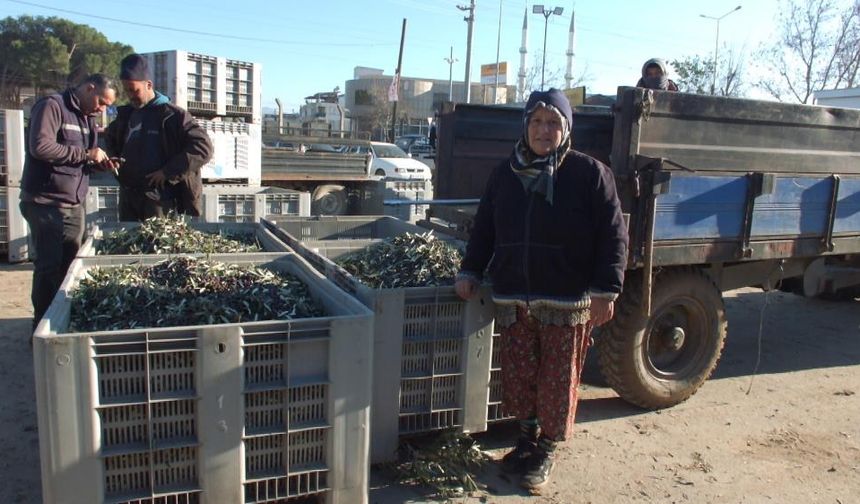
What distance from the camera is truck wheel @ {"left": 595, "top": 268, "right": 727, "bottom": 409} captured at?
4.36 m

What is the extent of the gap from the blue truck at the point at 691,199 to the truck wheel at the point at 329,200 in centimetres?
708

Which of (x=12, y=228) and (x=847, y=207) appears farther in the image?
(x=12, y=228)

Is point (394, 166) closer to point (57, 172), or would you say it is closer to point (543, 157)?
point (57, 172)

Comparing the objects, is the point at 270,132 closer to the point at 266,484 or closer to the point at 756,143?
the point at 756,143

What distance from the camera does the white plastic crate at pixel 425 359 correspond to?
3410 mm

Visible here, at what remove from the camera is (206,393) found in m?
2.69

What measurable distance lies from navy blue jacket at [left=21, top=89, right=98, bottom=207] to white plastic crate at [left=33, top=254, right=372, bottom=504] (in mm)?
1900

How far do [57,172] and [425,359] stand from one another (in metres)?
2.99

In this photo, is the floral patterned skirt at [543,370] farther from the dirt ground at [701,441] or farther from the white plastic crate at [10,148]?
the white plastic crate at [10,148]

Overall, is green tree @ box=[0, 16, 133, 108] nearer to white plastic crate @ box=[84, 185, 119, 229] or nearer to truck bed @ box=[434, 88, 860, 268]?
white plastic crate @ box=[84, 185, 119, 229]

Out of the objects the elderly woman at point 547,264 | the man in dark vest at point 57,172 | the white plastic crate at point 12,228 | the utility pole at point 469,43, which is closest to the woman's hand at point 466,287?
the elderly woman at point 547,264

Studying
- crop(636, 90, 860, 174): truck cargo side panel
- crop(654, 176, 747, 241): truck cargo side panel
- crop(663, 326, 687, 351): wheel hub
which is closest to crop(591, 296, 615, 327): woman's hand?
crop(654, 176, 747, 241): truck cargo side panel

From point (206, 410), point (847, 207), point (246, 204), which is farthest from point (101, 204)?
point (847, 207)

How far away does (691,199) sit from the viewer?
4.39 meters
